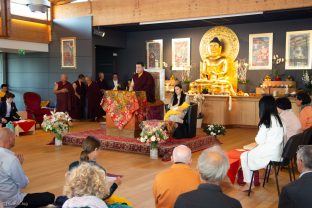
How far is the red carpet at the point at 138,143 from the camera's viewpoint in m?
6.42

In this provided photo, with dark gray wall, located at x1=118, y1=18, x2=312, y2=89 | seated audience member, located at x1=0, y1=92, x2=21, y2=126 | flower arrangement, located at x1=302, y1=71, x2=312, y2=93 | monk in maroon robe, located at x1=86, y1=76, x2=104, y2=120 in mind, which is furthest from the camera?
monk in maroon robe, located at x1=86, y1=76, x2=104, y2=120

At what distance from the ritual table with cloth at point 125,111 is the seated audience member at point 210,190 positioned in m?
5.04

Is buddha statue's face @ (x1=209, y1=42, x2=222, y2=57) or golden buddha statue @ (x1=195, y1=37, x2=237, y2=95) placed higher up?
buddha statue's face @ (x1=209, y1=42, x2=222, y2=57)

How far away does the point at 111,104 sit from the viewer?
750 cm

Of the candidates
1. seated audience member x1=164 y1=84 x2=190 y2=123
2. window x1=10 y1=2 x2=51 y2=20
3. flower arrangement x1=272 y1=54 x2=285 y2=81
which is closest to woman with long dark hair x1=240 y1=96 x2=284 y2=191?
seated audience member x1=164 y1=84 x2=190 y2=123

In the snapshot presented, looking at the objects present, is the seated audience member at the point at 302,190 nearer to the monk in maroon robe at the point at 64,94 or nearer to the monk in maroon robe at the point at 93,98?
the monk in maroon robe at the point at 64,94

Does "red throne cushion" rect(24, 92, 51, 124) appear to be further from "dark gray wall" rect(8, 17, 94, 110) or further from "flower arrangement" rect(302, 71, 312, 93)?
"flower arrangement" rect(302, 71, 312, 93)

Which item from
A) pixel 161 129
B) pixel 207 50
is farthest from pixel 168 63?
pixel 161 129

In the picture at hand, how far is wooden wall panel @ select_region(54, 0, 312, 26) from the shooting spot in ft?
27.8

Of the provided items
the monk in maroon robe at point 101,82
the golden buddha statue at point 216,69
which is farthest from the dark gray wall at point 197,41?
the monk in maroon robe at point 101,82

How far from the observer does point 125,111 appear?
23.7 ft

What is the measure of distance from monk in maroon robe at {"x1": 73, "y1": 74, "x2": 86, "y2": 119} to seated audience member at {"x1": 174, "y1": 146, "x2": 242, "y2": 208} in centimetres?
965

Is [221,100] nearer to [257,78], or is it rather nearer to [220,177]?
[257,78]

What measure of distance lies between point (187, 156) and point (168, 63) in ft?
31.7
